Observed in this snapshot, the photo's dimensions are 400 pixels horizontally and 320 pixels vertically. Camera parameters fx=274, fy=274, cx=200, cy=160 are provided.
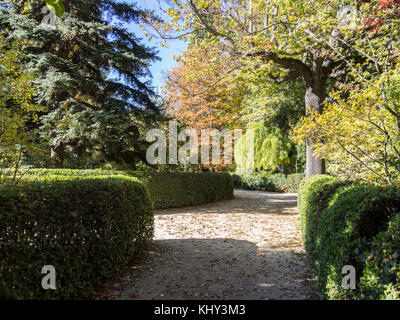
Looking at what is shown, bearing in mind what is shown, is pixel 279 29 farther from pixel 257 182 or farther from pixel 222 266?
pixel 257 182

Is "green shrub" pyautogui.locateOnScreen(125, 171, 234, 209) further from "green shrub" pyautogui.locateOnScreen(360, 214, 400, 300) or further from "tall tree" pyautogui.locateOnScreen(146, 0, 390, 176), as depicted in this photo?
"green shrub" pyautogui.locateOnScreen(360, 214, 400, 300)

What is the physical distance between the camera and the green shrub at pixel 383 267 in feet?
6.63

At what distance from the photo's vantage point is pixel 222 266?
4863 millimetres

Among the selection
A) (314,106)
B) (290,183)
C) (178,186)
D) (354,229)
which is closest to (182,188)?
(178,186)

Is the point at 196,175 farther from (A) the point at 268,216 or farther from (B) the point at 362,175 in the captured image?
(B) the point at 362,175

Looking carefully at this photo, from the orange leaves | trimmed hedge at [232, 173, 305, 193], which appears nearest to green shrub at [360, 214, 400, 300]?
the orange leaves

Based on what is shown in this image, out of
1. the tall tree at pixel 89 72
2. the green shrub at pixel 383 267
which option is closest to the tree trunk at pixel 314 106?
the tall tree at pixel 89 72

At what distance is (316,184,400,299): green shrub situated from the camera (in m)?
2.53

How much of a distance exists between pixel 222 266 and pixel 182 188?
27.3 feet

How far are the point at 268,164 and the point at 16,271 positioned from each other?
730 inches

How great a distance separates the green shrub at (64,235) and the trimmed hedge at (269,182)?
2018 centimetres

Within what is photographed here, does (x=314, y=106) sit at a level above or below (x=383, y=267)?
above

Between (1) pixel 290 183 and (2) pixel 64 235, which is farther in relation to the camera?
(1) pixel 290 183
